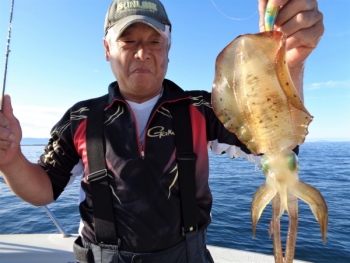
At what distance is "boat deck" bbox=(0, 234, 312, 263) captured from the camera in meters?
4.42

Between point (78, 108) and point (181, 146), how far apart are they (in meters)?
1.09

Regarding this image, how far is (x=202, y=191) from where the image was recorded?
2363mm

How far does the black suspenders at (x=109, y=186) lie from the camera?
2.20 m

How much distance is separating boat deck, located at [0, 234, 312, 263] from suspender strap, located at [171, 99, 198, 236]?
8.56 ft

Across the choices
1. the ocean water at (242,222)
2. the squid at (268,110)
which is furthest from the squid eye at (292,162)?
the ocean water at (242,222)

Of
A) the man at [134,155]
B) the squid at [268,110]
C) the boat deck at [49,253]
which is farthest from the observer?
the boat deck at [49,253]

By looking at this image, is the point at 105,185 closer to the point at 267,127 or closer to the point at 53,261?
the point at 267,127

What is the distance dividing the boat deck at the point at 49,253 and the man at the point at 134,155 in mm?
2417

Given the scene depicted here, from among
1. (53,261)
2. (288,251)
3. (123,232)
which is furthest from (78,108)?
(53,261)

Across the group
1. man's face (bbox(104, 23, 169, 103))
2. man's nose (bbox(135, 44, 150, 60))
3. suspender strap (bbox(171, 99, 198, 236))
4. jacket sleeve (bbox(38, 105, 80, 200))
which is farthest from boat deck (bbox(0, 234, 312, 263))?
man's nose (bbox(135, 44, 150, 60))

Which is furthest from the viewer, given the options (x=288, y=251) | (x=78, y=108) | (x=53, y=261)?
(x=53, y=261)

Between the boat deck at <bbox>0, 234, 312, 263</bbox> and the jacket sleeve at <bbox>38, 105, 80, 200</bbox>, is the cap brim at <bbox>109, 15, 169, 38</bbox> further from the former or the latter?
the boat deck at <bbox>0, 234, 312, 263</bbox>

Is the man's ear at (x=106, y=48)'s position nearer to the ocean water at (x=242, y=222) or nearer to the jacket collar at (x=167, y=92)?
the jacket collar at (x=167, y=92)

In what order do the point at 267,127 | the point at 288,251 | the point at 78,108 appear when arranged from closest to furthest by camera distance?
the point at 288,251 < the point at 267,127 < the point at 78,108
